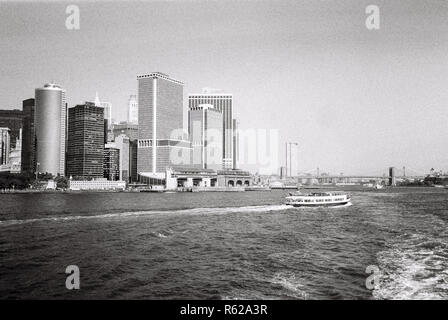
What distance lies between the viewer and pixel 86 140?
190 meters

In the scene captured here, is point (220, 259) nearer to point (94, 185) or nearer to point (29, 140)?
point (94, 185)

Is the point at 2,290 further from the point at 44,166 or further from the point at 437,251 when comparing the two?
the point at 44,166

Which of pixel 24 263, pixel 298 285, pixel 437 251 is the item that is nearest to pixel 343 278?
pixel 298 285

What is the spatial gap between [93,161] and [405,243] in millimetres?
180699

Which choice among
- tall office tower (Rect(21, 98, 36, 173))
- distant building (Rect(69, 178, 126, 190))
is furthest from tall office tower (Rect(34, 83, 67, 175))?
distant building (Rect(69, 178, 126, 190))

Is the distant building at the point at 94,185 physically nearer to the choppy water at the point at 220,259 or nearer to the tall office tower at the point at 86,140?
the tall office tower at the point at 86,140

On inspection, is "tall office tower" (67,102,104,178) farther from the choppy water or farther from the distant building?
the choppy water

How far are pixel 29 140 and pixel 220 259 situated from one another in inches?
7519

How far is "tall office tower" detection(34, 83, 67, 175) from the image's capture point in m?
180

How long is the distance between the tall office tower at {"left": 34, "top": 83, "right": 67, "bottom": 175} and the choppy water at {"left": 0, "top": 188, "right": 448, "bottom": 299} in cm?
15616

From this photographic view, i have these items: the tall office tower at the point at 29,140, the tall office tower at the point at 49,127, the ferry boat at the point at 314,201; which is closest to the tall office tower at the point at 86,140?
the tall office tower at the point at 49,127

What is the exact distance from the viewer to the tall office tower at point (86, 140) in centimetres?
18838

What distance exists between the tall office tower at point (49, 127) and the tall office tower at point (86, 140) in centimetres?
551

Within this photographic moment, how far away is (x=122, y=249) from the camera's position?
26219 mm
